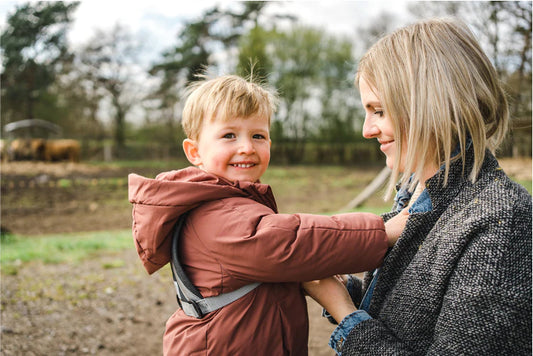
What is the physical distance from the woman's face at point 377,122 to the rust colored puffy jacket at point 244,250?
0.23 metres

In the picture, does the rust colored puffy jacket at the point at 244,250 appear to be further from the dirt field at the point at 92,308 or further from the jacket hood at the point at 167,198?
A: the dirt field at the point at 92,308

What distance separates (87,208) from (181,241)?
11532mm

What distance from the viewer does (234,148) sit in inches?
67.5

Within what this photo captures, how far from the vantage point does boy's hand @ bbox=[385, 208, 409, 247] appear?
145 centimetres

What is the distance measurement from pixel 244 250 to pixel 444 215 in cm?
61

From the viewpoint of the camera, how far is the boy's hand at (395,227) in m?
1.45

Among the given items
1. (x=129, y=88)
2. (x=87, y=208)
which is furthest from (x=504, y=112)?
(x=129, y=88)

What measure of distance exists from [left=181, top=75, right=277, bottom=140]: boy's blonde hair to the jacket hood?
298mm

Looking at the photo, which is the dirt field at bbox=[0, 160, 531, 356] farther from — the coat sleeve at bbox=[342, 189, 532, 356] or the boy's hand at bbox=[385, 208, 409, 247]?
A: the coat sleeve at bbox=[342, 189, 532, 356]

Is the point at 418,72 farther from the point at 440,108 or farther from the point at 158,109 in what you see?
the point at 158,109

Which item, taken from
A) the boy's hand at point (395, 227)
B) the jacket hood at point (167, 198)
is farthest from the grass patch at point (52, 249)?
the boy's hand at point (395, 227)

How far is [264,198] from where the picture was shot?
1.61m

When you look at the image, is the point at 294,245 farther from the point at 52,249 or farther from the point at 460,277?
the point at 52,249

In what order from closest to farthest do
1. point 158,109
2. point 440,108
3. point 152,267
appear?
1. point 440,108
2. point 152,267
3. point 158,109
